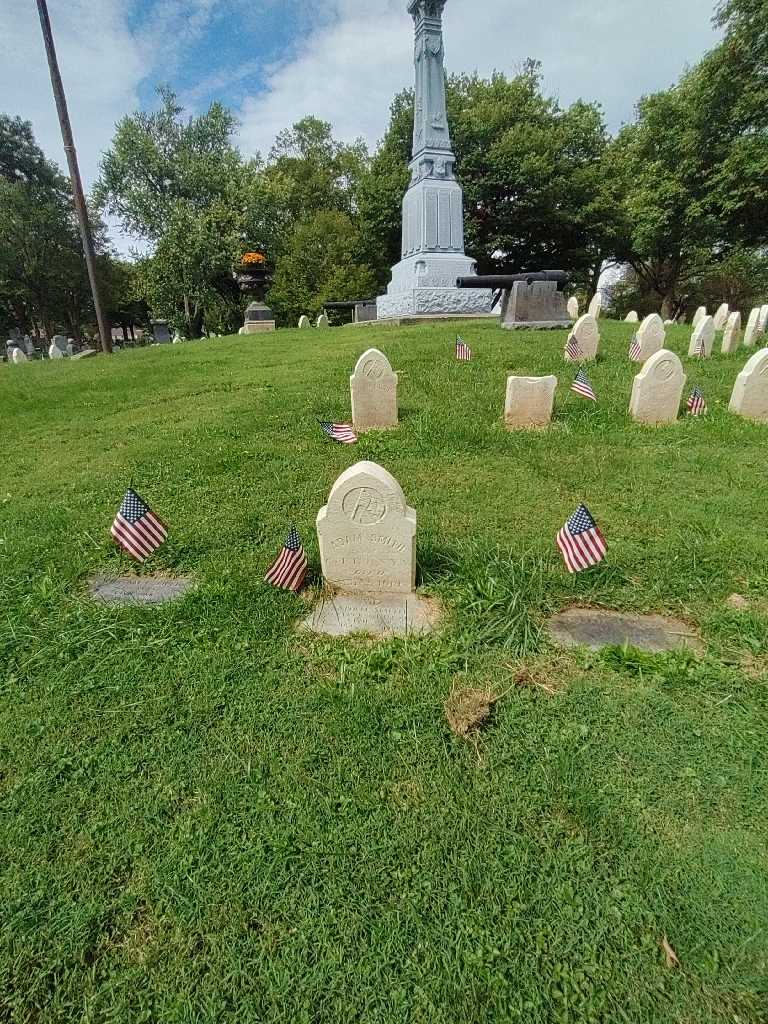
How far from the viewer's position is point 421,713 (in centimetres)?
231

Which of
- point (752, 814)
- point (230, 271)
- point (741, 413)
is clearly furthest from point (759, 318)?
point (230, 271)

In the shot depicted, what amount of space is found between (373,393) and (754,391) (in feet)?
15.1

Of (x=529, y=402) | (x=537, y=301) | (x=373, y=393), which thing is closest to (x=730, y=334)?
(x=537, y=301)

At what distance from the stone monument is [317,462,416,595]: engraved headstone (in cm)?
1391

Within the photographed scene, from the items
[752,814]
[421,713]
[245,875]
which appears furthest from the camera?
[421,713]

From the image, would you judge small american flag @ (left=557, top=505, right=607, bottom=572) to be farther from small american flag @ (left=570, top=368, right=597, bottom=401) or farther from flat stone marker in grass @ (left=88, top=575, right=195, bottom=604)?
small american flag @ (left=570, top=368, right=597, bottom=401)

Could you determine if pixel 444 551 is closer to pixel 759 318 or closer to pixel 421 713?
pixel 421 713

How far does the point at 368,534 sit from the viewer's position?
9.98 feet

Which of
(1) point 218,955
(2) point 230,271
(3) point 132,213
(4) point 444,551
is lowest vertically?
(1) point 218,955

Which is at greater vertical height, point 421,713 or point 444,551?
point 444,551

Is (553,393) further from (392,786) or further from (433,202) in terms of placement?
(433,202)

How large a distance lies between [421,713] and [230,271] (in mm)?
27949

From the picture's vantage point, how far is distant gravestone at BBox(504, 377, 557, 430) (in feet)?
19.0

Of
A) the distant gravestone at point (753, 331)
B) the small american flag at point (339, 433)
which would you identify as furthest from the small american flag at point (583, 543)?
the distant gravestone at point (753, 331)
